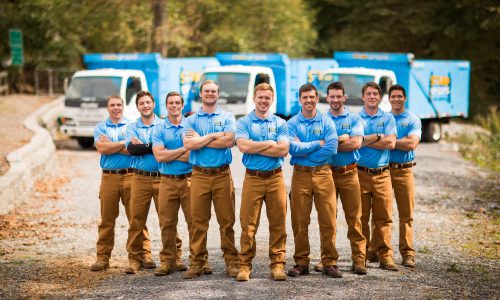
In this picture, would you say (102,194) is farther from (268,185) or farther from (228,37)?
(228,37)

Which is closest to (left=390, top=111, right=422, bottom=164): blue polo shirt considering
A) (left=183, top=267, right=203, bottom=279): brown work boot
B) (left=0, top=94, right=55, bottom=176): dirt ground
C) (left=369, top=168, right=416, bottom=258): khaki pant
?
(left=369, top=168, right=416, bottom=258): khaki pant

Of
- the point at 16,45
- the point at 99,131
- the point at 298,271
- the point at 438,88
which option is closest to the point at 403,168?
the point at 298,271

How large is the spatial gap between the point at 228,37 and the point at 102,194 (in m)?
31.2

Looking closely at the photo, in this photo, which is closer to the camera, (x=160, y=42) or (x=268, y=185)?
(x=268, y=185)

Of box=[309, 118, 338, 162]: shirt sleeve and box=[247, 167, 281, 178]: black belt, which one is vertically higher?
box=[309, 118, 338, 162]: shirt sleeve

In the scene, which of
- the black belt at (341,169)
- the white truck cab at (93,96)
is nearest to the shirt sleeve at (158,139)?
the black belt at (341,169)

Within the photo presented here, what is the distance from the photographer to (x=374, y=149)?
9773mm

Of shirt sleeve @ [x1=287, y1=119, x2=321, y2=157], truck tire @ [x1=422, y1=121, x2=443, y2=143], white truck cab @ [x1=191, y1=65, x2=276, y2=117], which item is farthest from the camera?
truck tire @ [x1=422, y1=121, x2=443, y2=143]

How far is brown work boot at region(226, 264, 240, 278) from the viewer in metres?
9.16

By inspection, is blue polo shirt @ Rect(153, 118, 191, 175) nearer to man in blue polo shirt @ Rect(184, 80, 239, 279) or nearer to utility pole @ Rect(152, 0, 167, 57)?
man in blue polo shirt @ Rect(184, 80, 239, 279)

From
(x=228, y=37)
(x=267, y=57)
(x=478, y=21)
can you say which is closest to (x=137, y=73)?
(x=267, y=57)

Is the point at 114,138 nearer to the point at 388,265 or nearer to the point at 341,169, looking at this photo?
the point at 341,169

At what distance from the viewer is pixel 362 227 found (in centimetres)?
995

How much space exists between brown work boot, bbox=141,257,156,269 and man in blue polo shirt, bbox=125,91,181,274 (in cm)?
6
